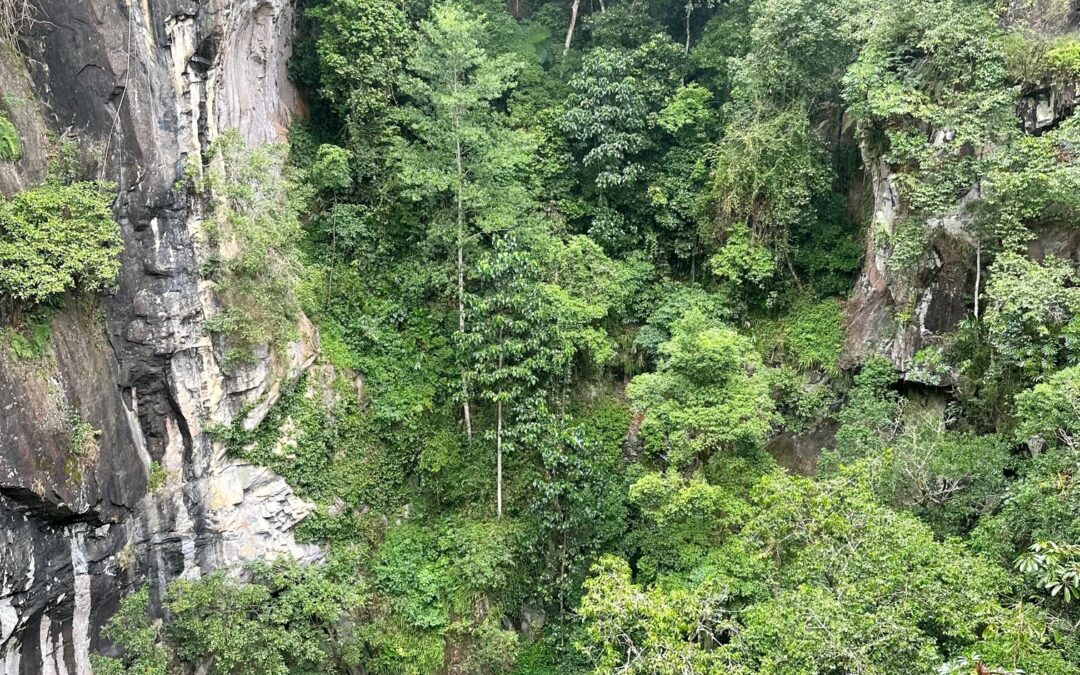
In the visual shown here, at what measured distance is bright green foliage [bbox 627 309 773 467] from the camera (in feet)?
39.5

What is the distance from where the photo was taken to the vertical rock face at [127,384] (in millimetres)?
9711

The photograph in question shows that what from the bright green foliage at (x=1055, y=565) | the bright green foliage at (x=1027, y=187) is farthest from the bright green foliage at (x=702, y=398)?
the bright green foliage at (x=1055, y=565)

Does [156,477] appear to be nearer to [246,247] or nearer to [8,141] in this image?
[246,247]

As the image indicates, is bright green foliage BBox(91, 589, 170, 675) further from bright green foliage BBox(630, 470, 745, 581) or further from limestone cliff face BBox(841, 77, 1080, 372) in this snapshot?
limestone cliff face BBox(841, 77, 1080, 372)

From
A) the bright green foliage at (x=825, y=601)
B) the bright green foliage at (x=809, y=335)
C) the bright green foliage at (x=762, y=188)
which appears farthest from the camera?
the bright green foliage at (x=762, y=188)

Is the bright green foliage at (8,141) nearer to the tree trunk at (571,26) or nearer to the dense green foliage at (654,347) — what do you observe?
the dense green foliage at (654,347)

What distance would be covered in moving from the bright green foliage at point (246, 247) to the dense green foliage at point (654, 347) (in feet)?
0.18

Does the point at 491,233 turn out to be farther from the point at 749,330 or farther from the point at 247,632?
the point at 247,632

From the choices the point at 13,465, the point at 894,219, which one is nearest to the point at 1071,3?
the point at 894,219

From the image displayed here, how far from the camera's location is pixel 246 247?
12.1 metres

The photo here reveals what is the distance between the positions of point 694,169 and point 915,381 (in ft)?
23.2

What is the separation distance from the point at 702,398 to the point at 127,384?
31.5ft

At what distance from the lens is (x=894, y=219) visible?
44.3 feet

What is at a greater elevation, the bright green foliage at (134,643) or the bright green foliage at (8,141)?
the bright green foliage at (8,141)
